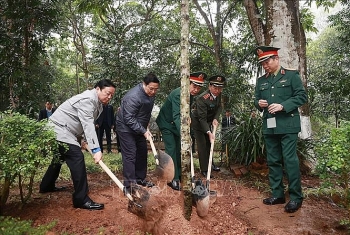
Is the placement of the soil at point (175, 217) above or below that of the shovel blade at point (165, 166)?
below

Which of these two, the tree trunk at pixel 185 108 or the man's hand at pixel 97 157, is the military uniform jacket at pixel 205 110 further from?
the man's hand at pixel 97 157

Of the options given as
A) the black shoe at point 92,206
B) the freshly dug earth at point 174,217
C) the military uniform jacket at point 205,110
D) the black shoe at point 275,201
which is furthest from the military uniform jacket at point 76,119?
the black shoe at point 275,201

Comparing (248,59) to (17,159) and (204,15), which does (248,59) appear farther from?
(17,159)

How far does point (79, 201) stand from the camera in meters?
3.40

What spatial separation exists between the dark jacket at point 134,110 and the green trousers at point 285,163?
1619 millimetres

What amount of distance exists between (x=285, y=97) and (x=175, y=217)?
1.92 m

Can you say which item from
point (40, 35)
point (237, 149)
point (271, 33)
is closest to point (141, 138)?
point (237, 149)

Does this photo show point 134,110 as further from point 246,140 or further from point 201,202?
point 246,140

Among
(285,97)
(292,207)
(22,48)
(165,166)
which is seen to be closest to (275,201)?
(292,207)

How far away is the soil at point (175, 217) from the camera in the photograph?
2922 millimetres

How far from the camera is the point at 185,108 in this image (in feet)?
9.59

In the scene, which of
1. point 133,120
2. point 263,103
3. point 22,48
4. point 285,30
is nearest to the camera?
point 263,103

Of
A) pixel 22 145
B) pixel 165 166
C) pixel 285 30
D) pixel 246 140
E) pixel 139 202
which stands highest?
pixel 285 30

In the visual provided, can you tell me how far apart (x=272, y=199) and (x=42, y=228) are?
2.63 m
